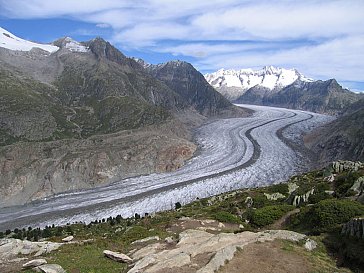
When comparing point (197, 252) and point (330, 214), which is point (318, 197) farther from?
point (197, 252)

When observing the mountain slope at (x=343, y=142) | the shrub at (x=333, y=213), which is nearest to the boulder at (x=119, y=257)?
the shrub at (x=333, y=213)

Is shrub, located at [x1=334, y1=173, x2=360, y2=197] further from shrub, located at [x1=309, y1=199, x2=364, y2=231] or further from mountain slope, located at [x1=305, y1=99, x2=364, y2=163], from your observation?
mountain slope, located at [x1=305, y1=99, x2=364, y2=163]

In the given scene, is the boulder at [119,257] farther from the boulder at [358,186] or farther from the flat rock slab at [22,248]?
the boulder at [358,186]

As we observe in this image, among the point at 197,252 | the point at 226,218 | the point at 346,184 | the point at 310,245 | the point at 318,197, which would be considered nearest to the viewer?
the point at 197,252

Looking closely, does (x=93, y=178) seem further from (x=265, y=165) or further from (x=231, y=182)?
(x=265, y=165)

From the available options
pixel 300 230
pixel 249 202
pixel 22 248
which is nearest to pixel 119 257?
pixel 22 248

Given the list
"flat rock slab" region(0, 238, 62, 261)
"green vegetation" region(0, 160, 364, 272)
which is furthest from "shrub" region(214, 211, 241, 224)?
"flat rock slab" region(0, 238, 62, 261)
